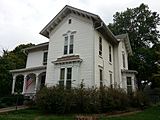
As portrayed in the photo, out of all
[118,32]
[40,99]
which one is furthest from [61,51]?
[118,32]

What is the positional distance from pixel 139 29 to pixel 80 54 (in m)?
23.2

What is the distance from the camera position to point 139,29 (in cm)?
3794

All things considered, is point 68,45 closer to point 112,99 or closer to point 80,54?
point 80,54

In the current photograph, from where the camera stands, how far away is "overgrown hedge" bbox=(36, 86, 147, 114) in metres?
→ 13.8

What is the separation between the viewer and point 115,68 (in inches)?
887

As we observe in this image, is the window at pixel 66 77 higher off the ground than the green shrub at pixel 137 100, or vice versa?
the window at pixel 66 77

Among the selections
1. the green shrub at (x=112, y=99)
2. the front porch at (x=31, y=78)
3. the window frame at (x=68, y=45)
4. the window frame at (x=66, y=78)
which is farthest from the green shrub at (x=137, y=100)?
the front porch at (x=31, y=78)

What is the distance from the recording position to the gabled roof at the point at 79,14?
717 inches

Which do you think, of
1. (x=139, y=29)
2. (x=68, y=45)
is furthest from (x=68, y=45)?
(x=139, y=29)

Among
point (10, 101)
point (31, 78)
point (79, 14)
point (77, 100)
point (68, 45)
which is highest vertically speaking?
point (79, 14)

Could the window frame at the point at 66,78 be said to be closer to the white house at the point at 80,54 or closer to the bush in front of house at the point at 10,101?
the white house at the point at 80,54

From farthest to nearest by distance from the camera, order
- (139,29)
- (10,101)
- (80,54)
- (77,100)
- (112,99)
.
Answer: (139,29) → (10,101) → (80,54) → (112,99) → (77,100)

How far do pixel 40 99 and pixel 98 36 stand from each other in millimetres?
8296

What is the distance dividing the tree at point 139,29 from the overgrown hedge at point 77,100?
1934 cm
